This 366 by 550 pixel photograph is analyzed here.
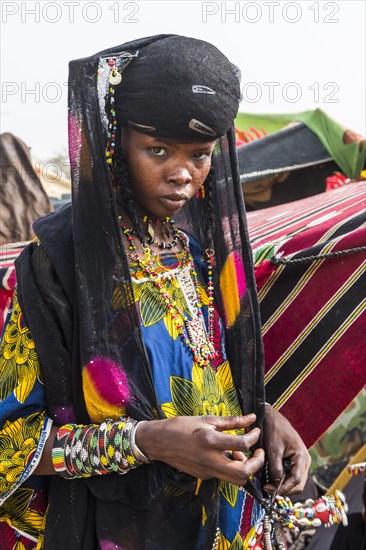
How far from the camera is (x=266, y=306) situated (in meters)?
2.48

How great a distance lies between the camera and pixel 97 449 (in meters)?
1.65

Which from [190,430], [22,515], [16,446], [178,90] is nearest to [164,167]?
[178,90]

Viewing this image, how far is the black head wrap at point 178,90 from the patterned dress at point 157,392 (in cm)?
36

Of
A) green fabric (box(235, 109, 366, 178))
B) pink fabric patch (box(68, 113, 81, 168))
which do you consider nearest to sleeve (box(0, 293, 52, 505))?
pink fabric patch (box(68, 113, 81, 168))

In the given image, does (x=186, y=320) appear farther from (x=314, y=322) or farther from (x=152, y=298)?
(x=314, y=322)

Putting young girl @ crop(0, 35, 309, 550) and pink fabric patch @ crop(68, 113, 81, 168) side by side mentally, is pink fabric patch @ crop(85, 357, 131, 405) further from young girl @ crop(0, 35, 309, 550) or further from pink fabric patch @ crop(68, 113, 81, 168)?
pink fabric patch @ crop(68, 113, 81, 168)

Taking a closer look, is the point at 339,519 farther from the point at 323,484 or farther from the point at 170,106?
the point at 323,484

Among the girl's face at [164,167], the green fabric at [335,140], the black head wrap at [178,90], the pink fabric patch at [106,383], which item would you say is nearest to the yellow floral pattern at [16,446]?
the pink fabric patch at [106,383]

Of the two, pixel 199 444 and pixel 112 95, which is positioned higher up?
pixel 112 95

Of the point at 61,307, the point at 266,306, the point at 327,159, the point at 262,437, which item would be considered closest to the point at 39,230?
the point at 61,307

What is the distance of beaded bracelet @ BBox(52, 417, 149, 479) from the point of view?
1.63 m

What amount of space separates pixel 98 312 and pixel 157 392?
22 cm

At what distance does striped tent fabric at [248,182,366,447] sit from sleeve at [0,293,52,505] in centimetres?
93

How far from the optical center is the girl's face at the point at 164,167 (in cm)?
175
